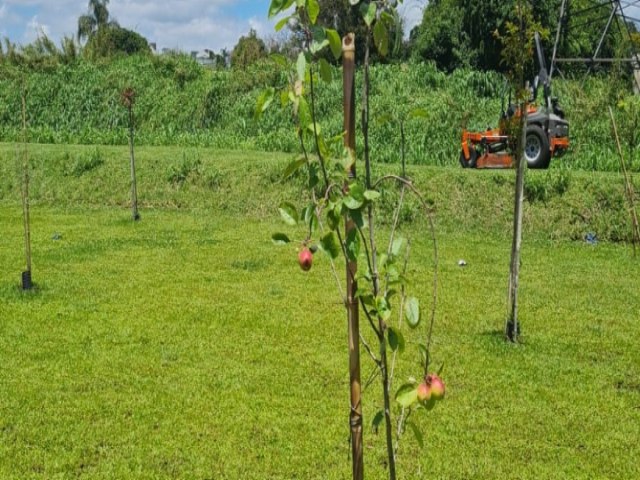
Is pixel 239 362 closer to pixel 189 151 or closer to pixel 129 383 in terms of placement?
pixel 129 383

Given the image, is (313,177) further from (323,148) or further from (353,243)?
(353,243)

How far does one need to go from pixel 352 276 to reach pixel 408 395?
0.38m

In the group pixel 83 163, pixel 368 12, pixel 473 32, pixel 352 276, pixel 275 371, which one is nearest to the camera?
pixel 368 12

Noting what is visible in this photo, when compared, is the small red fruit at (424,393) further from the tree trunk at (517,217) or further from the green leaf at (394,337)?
the tree trunk at (517,217)

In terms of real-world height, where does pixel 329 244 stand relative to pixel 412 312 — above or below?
above

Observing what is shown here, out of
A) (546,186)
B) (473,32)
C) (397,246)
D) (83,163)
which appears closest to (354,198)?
(397,246)

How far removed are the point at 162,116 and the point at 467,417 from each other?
55.0ft

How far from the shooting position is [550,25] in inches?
916

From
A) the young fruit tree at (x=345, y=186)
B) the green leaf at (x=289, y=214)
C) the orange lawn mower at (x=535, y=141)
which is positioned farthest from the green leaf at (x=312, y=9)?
the orange lawn mower at (x=535, y=141)

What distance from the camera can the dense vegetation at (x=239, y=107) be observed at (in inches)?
580

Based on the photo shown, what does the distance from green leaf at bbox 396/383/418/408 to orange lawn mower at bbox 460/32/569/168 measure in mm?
9620

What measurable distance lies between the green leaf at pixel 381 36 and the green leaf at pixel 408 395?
36.8 inches

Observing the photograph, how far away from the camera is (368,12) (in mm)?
2043

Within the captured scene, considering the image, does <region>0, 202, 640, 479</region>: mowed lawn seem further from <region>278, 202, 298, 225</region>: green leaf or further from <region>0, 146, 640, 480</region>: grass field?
<region>278, 202, 298, 225</region>: green leaf
